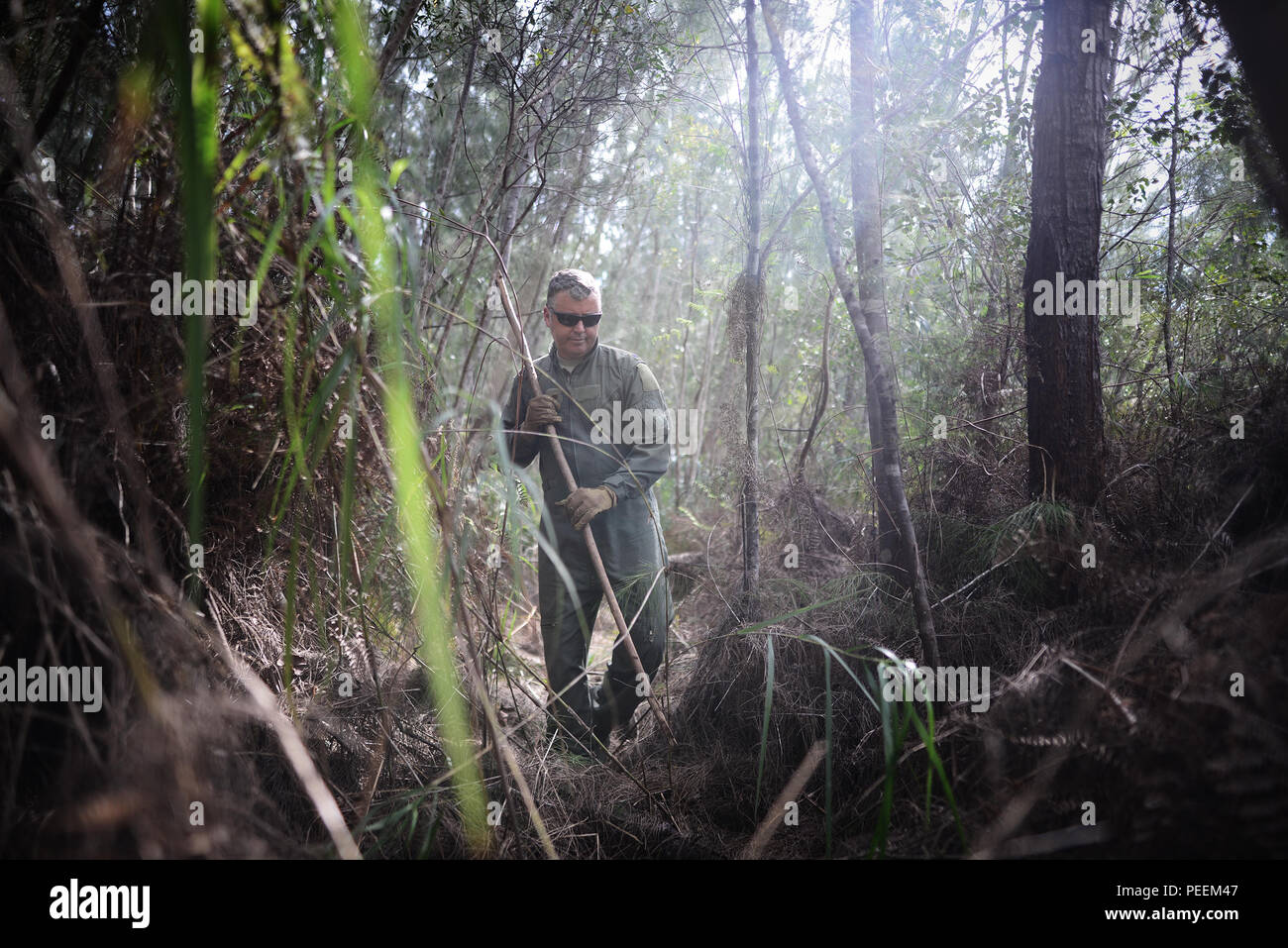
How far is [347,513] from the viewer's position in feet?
4.71

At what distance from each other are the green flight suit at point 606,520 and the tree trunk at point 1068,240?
1665 millimetres

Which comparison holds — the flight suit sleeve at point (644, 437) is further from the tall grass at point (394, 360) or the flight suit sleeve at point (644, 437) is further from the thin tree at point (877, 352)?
the tall grass at point (394, 360)

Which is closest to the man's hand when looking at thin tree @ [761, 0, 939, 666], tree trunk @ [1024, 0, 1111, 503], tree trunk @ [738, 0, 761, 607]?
tree trunk @ [738, 0, 761, 607]

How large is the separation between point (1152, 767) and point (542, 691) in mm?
3115

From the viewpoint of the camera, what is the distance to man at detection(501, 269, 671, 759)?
10.8 feet

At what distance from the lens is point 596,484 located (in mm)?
3434

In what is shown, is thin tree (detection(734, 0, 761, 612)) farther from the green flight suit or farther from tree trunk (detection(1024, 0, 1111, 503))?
tree trunk (detection(1024, 0, 1111, 503))

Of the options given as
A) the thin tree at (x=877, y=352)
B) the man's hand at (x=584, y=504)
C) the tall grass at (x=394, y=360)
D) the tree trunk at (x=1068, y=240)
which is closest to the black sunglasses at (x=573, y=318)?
the man's hand at (x=584, y=504)

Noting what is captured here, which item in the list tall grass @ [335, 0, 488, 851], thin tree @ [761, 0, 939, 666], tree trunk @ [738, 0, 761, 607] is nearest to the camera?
tall grass @ [335, 0, 488, 851]

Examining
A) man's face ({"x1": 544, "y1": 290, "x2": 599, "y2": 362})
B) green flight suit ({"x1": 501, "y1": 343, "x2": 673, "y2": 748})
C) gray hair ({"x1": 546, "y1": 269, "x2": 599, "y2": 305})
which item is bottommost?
green flight suit ({"x1": 501, "y1": 343, "x2": 673, "y2": 748})

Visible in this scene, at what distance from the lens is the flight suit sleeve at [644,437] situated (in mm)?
3307

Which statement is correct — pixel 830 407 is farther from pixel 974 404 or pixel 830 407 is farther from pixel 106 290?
pixel 106 290

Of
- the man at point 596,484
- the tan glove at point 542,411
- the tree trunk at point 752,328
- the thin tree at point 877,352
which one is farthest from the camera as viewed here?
the tree trunk at point 752,328

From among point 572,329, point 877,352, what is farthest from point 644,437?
point 877,352
